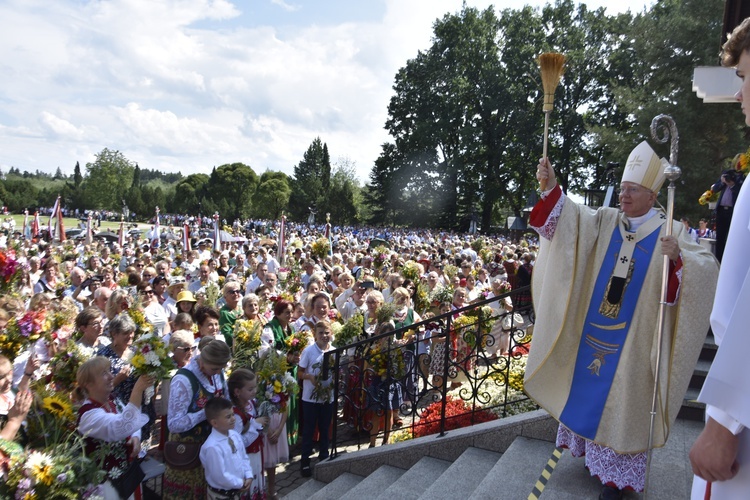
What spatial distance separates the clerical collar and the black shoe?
6.18 ft

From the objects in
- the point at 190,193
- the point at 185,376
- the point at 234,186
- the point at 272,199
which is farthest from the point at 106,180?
the point at 185,376

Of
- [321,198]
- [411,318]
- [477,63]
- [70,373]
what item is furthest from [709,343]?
[321,198]

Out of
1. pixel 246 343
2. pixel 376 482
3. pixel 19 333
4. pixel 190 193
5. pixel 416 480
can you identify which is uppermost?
pixel 190 193

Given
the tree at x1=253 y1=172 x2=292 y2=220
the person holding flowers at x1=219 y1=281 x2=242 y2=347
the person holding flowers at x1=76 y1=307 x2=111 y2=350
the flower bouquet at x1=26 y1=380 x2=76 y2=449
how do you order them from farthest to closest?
the tree at x1=253 y1=172 x2=292 y2=220, the person holding flowers at x1=219 y1=281 x2=242 y2=347, the person holding flowers at x1=76 y1=307 x2=111 y2=350, the flower bouquet at x1=26 y1=380 x2=76 y2=449

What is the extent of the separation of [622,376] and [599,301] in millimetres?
573

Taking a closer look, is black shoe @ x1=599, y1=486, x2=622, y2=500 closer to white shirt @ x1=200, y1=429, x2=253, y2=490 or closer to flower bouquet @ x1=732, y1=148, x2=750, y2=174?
white shirt @ x1=200, y1=429, x2=253, y2=490

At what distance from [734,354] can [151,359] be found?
3.92 meters

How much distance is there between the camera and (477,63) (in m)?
47.3

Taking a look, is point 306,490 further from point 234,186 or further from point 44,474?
point 234,186

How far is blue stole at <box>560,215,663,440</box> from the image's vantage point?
13.0 feet

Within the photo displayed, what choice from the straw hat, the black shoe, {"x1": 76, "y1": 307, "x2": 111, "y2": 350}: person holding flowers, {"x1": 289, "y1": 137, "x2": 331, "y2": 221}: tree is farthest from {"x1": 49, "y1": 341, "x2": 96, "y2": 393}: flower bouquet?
{"x1": 289, "y1": 137, "x2": 331, "y2": 221}: tree

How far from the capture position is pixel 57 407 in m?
3.62

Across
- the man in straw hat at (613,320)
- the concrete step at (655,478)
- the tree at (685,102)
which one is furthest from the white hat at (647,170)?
the tree at (685,102)

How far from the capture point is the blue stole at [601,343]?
3957mm
